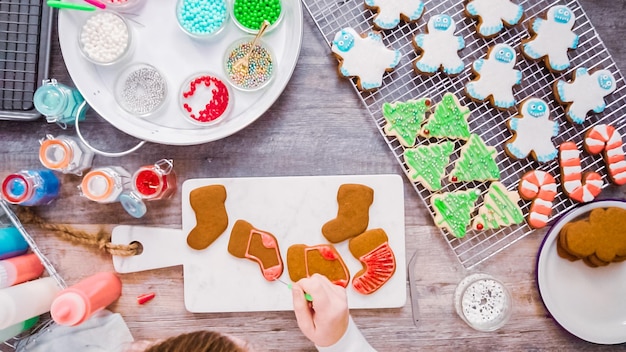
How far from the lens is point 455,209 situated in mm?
1645

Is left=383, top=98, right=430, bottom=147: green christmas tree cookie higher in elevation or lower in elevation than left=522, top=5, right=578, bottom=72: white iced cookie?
lower

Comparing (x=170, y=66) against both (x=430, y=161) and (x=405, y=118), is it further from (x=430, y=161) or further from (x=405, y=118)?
(x=430, y=161)

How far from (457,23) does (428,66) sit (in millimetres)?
166

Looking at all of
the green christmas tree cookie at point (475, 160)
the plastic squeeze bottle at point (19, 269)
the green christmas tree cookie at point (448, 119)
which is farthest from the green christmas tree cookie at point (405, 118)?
the plastic squeeze bottle at point (19, 269)

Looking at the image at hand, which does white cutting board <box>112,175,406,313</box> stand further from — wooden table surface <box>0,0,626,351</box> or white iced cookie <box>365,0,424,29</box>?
white iced cookie <box>365,0,424,29</box>

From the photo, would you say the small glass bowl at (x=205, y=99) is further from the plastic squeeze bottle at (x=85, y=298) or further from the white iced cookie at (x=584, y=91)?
Result: the white iced cookie at (x=584, y=91)

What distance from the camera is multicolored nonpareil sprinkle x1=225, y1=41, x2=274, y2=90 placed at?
1.63 m

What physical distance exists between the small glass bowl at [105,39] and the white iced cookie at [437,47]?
80cm

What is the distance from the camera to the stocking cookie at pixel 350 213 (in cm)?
167

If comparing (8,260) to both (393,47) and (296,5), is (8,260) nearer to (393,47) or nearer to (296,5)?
(296,5)

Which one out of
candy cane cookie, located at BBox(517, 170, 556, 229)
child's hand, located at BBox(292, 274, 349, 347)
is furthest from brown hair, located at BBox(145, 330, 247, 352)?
candy cane cookie, located at BBox(517, 170, 556, 229)

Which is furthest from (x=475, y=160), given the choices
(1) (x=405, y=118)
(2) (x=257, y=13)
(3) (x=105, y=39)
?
(3) (x=105, y=39)

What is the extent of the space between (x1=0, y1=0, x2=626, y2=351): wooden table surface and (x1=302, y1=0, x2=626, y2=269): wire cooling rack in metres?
0.04

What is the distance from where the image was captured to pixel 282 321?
5.60 feet
